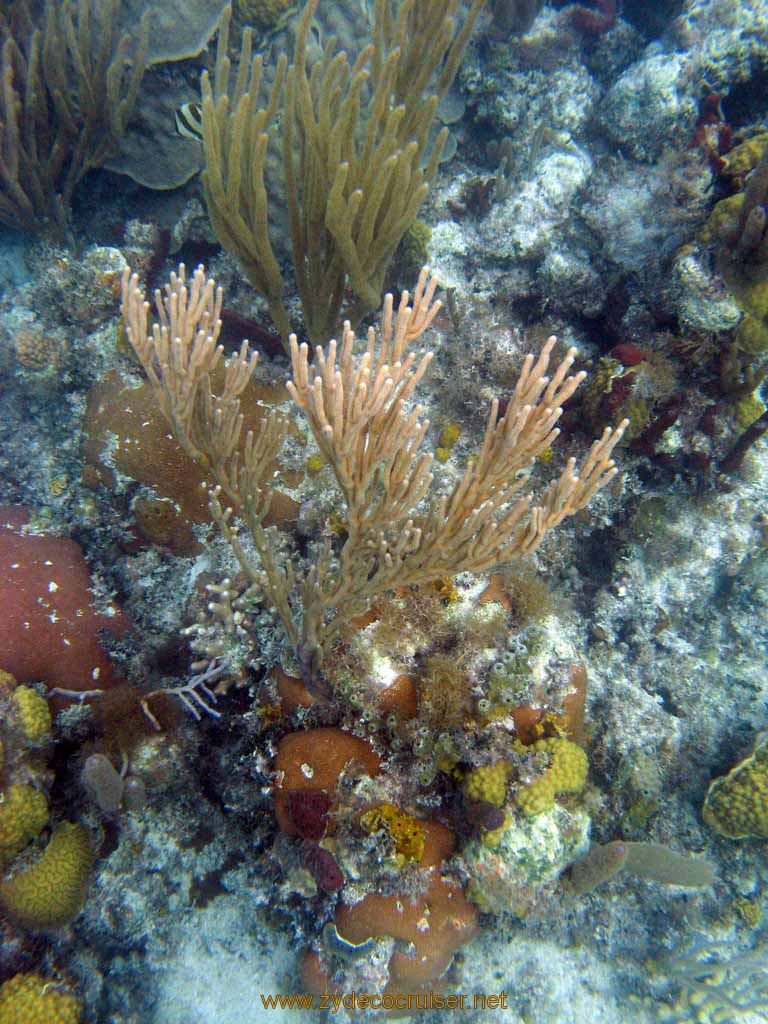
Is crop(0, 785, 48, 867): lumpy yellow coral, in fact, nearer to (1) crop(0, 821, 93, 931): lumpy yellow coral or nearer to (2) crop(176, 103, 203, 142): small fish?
(1) crop(0, 821, 93, 931): lumpy yellow coral

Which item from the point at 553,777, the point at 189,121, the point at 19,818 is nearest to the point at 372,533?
the point at 553,777

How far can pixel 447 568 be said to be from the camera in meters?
2.56

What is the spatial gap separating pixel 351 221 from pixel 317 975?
184 inches

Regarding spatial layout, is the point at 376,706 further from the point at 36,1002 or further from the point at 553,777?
the point at 36,1002

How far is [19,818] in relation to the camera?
305 cm

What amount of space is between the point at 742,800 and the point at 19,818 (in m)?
4.94

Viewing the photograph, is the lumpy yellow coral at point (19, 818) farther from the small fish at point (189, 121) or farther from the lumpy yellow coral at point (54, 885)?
the small fish at point (189, 121)

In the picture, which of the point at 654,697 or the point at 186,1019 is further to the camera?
the point at 654,697

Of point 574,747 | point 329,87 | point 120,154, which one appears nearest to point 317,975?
point 574,747

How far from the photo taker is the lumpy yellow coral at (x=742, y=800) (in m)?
3.88

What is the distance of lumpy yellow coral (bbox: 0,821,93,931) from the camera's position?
121 inches

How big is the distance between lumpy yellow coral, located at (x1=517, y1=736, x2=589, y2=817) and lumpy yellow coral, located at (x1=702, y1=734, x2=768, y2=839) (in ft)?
5.15

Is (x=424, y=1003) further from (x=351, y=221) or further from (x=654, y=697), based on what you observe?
(x=351, y=221)

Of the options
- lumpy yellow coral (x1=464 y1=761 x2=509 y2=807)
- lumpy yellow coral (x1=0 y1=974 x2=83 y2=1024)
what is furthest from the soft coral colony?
lumpy yellow coral (x1=0 y1=974 x2=83 y2=1024)
